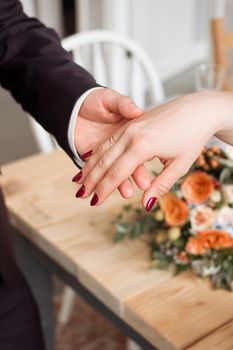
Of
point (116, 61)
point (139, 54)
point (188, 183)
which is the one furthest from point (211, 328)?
point (116, 61)

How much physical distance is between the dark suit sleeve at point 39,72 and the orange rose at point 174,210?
0.22 meters

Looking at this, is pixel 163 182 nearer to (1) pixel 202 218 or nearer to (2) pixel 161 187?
(2) pixel 161 187

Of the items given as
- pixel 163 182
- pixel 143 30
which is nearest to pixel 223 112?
pixel 163 182

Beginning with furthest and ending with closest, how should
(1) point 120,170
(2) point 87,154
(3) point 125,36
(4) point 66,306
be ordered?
(3) point 125,36 < (4) point 66,306 < (2) point 87,154 < (1) point 120,170

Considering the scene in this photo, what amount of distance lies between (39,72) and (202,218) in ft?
1.20

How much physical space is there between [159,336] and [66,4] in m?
3.88

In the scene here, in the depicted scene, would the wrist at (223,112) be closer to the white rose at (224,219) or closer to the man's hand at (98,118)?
the man's hand at (98,118)

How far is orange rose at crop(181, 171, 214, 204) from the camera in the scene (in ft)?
3.27

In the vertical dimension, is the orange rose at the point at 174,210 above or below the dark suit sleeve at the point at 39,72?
below

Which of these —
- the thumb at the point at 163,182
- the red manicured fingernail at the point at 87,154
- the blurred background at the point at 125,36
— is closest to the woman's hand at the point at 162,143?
the thumb at the point at 163,182

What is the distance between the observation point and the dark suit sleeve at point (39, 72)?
899mm

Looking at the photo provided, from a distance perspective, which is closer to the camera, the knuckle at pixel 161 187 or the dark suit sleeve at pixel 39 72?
the knuckle at pixel 161 187

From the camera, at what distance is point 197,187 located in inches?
39.8

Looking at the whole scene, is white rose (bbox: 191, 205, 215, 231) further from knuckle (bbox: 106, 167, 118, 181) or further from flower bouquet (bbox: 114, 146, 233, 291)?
knuckle (bbox: 106, 167, 118, 181)
